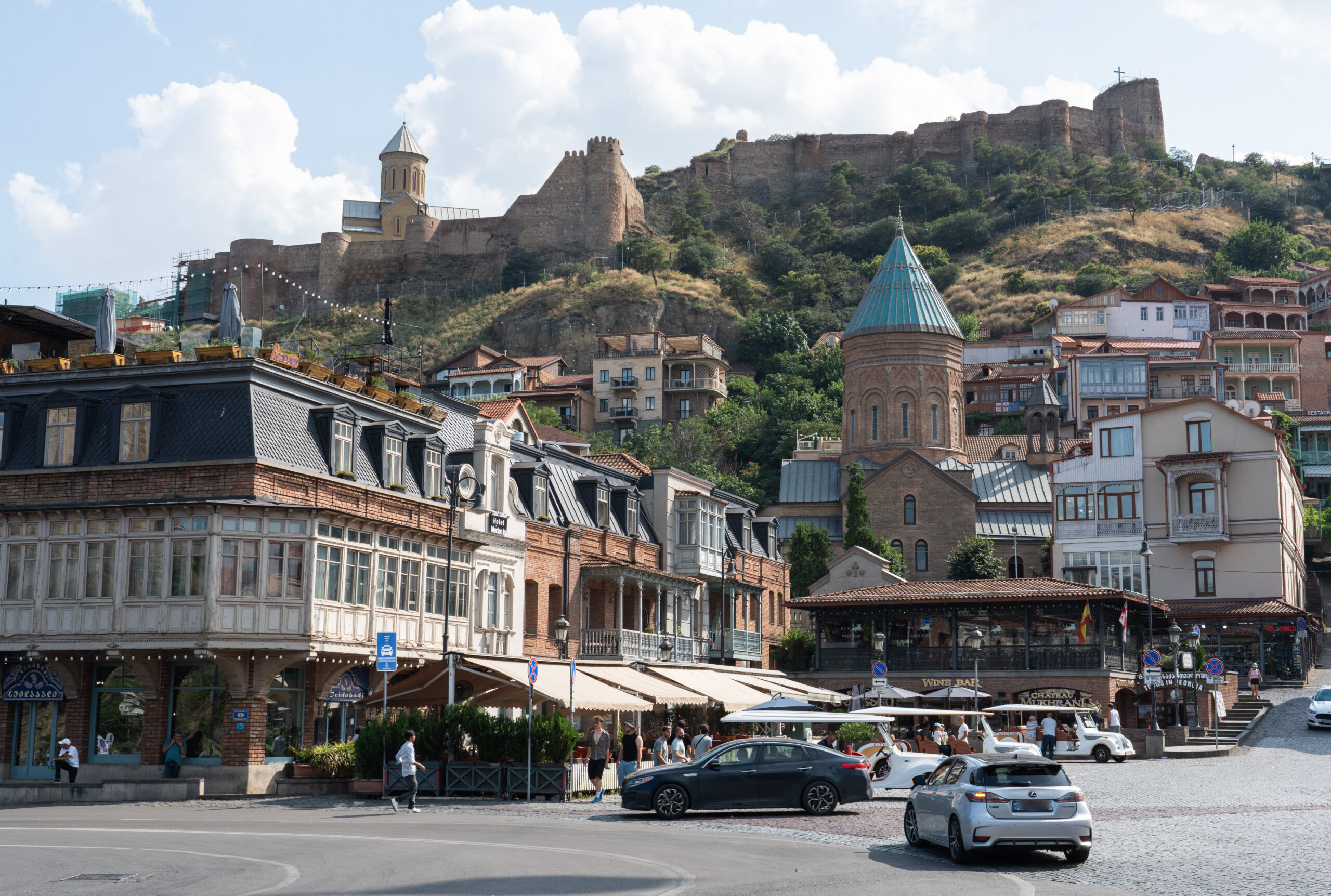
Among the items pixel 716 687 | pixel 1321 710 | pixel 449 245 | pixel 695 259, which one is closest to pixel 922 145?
pixel 695 259

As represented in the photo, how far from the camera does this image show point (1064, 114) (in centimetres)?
15188

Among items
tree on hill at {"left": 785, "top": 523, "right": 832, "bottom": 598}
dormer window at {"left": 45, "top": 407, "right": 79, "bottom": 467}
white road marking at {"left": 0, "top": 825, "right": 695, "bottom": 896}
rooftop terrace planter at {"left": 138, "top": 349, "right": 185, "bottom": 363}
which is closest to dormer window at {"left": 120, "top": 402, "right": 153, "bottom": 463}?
dormer window at {"left": 45, "top": 407, "right": 79, "bottom": 467}

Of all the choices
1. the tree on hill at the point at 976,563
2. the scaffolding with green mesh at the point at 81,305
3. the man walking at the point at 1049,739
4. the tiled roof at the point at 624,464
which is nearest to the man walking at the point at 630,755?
the man walking at the point at 1049,739

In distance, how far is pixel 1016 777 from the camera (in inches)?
624

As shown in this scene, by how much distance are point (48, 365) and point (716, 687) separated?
16.8 m

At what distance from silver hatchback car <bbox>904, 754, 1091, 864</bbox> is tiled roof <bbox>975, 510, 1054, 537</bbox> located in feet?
202

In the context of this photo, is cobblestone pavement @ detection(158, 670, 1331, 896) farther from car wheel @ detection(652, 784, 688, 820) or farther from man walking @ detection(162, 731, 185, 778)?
man walking @ detection(162, 731, 185, 778)

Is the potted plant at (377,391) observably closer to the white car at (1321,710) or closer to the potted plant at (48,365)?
the potted plant at (48,365)

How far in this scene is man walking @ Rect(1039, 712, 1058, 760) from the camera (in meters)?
35.6

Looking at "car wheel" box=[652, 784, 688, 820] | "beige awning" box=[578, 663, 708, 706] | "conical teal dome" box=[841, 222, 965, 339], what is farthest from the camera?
"conical teal dome" box=[841, 222, 965, 339]

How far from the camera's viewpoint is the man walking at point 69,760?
2780cm

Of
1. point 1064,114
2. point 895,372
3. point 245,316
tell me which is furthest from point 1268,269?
point 245,316

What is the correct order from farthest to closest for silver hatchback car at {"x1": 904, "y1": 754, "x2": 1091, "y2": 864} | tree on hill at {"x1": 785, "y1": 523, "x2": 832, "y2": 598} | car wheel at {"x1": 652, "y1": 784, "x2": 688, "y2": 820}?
tree on hill at {"x1": 785, "y1": 523, "x2": 832, "y2": 598} → car wheel at {"x1": 652, "y1": 784, "x2": 688, "y2": 820} → silver hatchback car at {"x1": 904, "y1": 754, "x2": 1091, "y2": 864}

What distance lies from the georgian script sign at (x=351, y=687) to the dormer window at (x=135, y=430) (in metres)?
6.08
